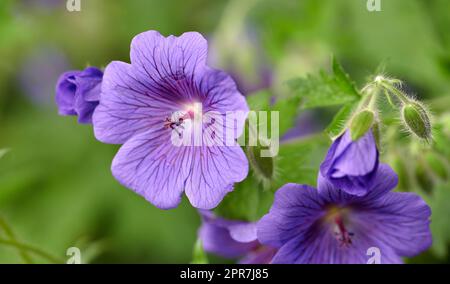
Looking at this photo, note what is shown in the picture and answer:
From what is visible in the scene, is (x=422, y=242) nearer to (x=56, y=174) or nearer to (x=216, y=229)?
(x=216, y=229)

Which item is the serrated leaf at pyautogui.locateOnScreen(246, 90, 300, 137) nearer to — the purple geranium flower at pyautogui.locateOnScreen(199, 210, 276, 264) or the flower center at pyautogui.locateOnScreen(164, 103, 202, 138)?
the flower center at pyautogui.locateOnScreen(164, 103, 202, 138)

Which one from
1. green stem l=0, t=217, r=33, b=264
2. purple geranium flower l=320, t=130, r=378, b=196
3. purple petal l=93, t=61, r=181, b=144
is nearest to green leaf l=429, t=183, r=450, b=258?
purple geranium flower l=320, t=130, r=378, b=196

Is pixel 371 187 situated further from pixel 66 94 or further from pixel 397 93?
pixel 66 94

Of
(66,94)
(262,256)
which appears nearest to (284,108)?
(262,256)

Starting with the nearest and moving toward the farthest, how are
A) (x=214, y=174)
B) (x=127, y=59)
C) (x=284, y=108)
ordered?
1. (x=214, y=174)
2. (x=284, y=108)
3. (x=127, y=59)

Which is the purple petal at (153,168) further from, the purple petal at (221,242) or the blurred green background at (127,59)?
the blurred green background at (127,59)

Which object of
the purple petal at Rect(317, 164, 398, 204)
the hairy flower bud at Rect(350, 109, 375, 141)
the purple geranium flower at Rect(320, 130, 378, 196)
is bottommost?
the purple petal at Rect(317, 164, 398, 204)
